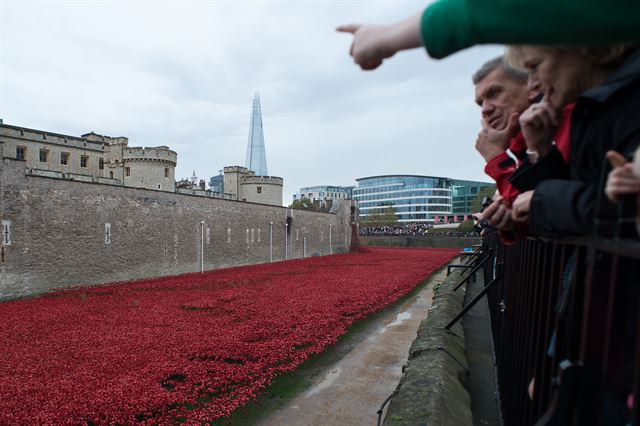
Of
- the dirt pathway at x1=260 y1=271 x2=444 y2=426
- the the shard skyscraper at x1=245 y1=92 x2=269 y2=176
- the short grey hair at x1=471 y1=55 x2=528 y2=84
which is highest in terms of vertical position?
the the shard skyscraper at x1=245 y1=92 x2=269 y2=176

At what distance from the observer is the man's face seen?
1885 millimetres

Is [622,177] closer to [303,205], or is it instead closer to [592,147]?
[592,147]

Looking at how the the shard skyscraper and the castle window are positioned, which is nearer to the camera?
the castle window

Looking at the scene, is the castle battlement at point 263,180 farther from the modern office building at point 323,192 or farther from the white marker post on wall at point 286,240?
the modern office building at point 323,192

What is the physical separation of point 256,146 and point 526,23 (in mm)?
103012

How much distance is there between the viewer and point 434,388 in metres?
2.55

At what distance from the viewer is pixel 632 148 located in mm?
944

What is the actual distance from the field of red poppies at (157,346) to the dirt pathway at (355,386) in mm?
691

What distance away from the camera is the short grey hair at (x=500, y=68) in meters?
1.85

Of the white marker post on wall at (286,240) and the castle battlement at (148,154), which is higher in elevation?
the castle battlement at (148,154)

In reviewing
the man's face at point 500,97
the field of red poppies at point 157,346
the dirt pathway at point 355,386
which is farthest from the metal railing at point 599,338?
the field of red poppies at point 157,346

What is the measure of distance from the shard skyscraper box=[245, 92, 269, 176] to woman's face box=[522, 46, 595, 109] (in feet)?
323

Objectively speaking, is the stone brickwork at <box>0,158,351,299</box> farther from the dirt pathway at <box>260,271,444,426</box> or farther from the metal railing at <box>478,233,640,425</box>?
the metal railing at <box>478,233,640,425</box>

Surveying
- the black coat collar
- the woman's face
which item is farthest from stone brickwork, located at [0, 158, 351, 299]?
the black coat collar
